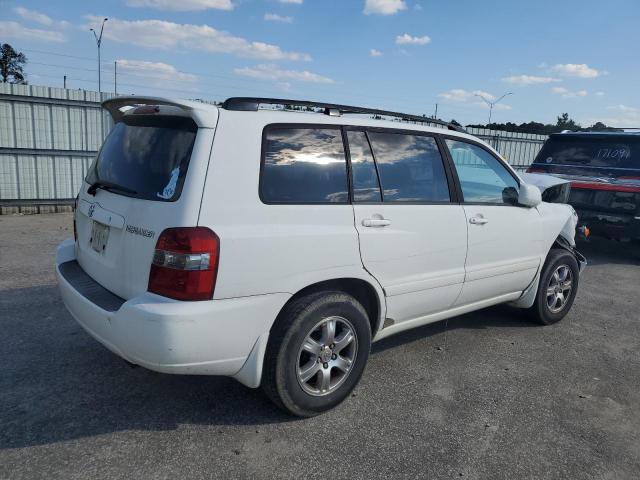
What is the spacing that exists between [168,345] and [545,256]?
11.7 ft

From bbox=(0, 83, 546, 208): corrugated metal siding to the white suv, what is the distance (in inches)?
285

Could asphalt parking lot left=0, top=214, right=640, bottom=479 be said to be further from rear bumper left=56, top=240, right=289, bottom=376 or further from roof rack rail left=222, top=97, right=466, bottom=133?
roof rack rail left=222, top=97, right=466, bottom=133

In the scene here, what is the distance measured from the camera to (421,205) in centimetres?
354

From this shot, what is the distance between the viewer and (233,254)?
260 centimetres

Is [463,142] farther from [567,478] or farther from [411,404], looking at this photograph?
[567,478]

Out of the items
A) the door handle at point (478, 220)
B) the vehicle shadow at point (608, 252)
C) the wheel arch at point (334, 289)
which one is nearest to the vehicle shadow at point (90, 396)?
the wheel arch at point (334, 289)

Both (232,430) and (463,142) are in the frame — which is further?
(463,142)

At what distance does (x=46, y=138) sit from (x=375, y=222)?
8.83 m

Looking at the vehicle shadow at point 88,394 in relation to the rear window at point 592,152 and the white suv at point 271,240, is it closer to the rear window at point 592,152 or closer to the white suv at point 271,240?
the white suv at point 271,240

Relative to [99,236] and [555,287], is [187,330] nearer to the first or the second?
[99,236]

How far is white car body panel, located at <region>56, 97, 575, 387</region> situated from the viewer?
8.45 ft

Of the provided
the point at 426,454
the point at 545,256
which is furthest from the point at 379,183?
the point at 545,256

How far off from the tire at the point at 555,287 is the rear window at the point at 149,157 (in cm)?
354

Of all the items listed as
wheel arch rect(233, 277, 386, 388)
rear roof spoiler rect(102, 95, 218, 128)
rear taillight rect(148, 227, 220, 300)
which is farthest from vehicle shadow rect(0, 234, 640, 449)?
rear roof spoiler rect(102, 95, 218, 128)
